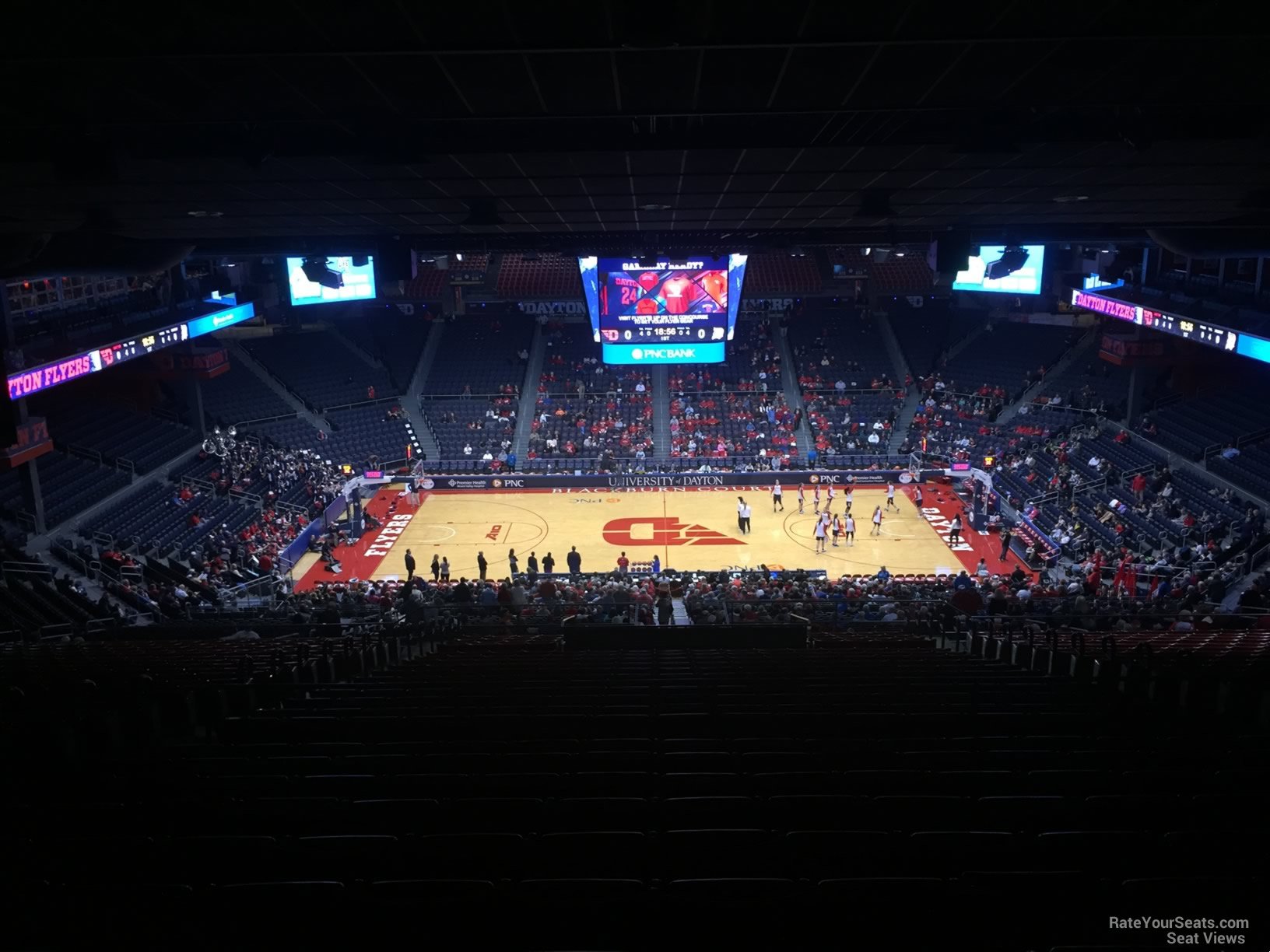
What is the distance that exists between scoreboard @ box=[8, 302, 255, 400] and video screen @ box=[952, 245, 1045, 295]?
31586 millimetres

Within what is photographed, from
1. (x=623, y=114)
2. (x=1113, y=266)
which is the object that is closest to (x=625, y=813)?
(x=623, y=114)

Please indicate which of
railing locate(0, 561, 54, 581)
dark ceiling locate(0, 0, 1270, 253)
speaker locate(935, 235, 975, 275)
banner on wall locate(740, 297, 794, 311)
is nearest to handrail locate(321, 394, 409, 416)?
banner on wall locate(740, 297, 794, 311)

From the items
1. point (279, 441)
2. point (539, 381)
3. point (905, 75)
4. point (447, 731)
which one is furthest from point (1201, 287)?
point (279, 441)

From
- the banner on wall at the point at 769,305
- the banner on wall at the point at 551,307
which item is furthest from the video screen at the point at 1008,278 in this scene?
the banner on wall at the point at 551,307

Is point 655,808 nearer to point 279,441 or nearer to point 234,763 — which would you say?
point 234,763

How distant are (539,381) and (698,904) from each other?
42.2 m

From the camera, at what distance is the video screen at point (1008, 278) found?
3731cm

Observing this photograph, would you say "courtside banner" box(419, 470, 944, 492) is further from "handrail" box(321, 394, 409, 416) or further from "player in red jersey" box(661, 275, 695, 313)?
"player in red jersey" box(661, 275, 695, 313)

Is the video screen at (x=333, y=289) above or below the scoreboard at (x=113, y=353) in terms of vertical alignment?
above

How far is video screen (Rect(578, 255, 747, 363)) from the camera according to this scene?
108 feet

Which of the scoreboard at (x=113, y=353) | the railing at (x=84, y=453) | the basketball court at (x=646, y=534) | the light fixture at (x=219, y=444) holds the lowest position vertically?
the basketball court at (x=646, y=534)

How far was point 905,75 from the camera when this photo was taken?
5.88 metres

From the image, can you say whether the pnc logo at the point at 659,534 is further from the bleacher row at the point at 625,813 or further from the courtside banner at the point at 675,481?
the bleacher row at the point at 625,813

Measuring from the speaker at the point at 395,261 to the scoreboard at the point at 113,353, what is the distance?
435 inches
